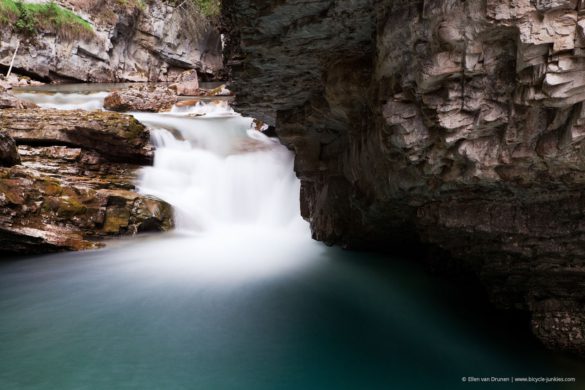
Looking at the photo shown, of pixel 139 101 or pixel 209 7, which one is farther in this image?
pixel 209 7

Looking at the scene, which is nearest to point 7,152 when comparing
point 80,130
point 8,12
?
point 80,130

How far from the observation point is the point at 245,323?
191 inches

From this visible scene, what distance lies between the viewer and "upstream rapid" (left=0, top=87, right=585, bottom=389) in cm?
378

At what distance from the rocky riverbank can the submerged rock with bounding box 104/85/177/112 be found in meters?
5.87

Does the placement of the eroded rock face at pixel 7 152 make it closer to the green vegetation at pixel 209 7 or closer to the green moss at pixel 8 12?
the green moss at pixel 8 12

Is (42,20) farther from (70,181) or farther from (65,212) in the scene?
(65,212)

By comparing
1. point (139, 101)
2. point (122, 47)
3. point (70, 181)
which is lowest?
point (70, 181)

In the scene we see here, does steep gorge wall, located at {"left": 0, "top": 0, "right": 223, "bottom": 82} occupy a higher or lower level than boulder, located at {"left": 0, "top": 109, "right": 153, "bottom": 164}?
higher

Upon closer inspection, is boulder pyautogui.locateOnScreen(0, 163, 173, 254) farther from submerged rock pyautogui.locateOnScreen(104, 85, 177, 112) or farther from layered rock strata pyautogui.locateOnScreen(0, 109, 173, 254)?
submerged rock pyautogui.locateOnScreen(104, 85, 177, 112)

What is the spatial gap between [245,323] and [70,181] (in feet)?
23.3

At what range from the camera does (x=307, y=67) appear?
14.1ft

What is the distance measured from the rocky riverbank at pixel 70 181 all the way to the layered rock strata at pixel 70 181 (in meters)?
0.02

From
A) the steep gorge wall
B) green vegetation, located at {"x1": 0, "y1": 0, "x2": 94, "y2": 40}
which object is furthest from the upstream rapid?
green vegetation, located at {"x1": 0, "y1": 0, "x2": 94, "y2": 40}

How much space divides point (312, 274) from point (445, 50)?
4769mm
